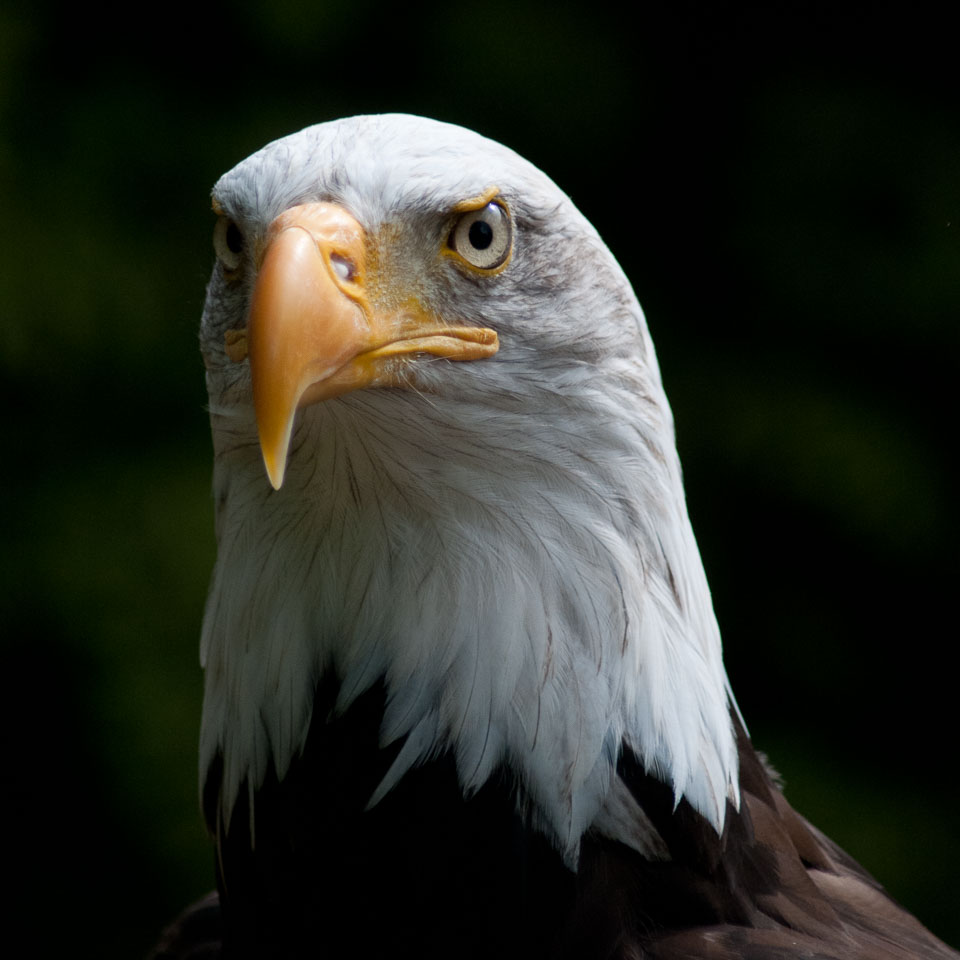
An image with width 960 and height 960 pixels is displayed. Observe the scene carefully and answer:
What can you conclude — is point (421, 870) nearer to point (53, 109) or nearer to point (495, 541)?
point (495, 541)

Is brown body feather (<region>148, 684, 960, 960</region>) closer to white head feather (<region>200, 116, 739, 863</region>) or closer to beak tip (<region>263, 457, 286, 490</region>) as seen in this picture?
white head feather (<region>200, 116, 739, 863</region>)

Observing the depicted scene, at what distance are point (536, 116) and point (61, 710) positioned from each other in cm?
191

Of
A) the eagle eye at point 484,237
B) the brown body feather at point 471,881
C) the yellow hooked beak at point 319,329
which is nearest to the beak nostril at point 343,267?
the yellow hooked beak at point 319,329

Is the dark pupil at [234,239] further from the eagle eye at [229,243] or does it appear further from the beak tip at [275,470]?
the beak tip at [275,470]

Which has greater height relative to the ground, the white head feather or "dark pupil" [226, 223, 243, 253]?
"dark pupil" [226, 223, 243, 253]

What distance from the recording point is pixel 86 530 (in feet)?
10.7

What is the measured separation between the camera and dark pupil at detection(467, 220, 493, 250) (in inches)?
60.9

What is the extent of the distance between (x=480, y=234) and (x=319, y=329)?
11.0 inches

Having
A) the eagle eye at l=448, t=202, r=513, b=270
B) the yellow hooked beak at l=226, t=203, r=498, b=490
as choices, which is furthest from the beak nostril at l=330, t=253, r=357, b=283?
the eagle eye at l=448, t=202, r=513, b=270

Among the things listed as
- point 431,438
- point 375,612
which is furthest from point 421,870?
point 431,438

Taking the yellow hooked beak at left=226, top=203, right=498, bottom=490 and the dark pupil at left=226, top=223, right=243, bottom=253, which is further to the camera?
the dark pupil at left=226, top=223, right=243, bottom=253

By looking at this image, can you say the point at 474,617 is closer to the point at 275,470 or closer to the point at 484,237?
the point at 275,470

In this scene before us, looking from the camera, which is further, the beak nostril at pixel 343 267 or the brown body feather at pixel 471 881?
the brown body feather at pixel 471 881

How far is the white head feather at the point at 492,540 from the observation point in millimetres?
1566
